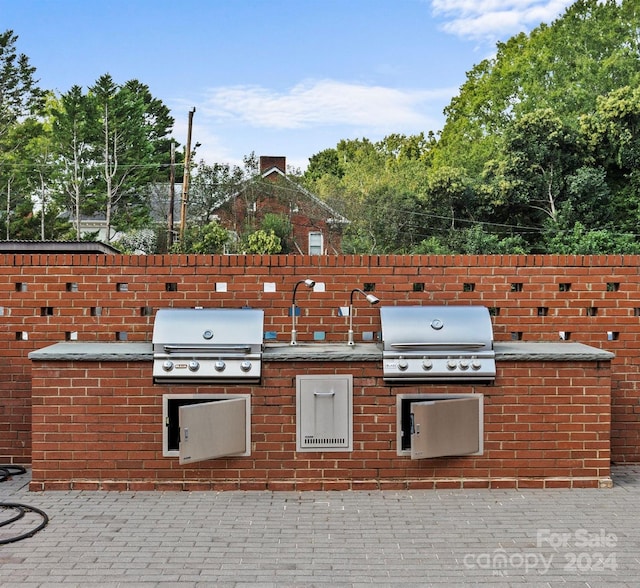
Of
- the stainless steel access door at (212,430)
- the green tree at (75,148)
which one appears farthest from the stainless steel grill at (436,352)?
the green tree at (75,148)

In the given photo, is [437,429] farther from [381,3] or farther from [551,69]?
[551,69]

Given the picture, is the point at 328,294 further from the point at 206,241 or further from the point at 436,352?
the point at 206,241

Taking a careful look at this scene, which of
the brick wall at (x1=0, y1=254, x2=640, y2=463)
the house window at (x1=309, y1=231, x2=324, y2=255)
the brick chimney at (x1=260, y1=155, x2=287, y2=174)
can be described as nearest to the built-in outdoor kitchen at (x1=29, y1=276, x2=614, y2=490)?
the brick wall at (x1=0, y1=254, x2=640, y2=463)

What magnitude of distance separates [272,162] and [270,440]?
114 ft

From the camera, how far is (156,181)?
46.3m

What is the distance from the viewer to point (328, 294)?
6.91m

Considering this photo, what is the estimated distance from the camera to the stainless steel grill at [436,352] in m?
5.96

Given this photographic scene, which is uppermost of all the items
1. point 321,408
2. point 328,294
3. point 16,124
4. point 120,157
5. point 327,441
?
point 16,124

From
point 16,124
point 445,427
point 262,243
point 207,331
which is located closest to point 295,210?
point 262,243

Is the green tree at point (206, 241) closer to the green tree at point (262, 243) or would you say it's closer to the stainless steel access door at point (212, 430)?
the green tree at point (262, 243)

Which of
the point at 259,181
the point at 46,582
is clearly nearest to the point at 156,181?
the point at 259,181

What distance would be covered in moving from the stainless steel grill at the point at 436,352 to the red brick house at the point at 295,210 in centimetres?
3084

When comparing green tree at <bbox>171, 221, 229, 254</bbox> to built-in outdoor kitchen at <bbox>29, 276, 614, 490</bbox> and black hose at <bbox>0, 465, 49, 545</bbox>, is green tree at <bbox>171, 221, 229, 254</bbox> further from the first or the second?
black hose at <bbox>0, 465, 49, 545</bbox>

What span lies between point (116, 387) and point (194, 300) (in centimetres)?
120
